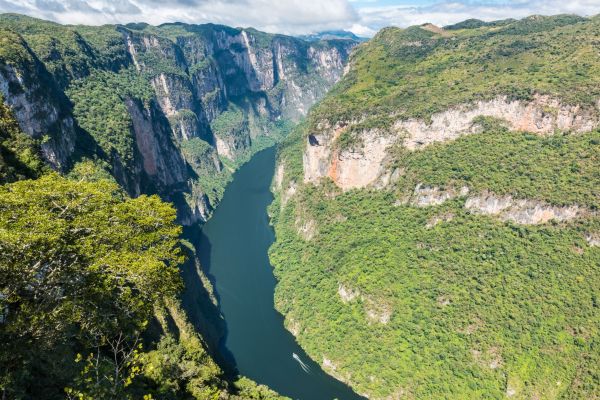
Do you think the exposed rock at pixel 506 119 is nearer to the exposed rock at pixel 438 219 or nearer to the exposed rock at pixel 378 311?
the exposed rock at pixel 438 219

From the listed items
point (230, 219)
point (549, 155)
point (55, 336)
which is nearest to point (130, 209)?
point (55, 336)

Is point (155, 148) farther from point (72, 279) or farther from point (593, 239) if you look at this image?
point (72, 279)

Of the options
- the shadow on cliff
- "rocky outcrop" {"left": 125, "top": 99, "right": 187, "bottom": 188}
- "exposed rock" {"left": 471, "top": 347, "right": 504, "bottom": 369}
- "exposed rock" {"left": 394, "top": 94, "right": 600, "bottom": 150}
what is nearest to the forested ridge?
the shadow on cliff

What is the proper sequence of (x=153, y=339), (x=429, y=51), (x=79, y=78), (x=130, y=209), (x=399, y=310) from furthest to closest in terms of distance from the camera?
(x=429, y=51)
(x=79, y=78)
(x=399, y=310)
(x=153, y=339)
(x=130, y=209)

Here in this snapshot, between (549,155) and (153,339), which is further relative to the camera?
(549,155)

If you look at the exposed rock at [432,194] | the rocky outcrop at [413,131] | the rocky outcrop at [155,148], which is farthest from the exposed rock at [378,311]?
the rocky outcrop at [155,148]

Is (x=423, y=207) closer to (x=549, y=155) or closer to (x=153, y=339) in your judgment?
(x=549, y=155)

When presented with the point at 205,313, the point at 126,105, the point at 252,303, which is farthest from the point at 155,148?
the point at 205,313
